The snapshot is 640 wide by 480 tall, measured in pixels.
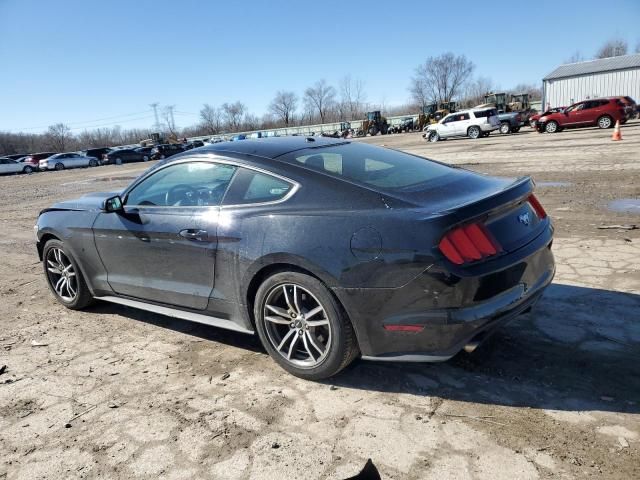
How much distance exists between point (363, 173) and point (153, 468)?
2.12m

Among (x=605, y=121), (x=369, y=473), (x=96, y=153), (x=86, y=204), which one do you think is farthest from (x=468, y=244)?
(x=96, y=153)

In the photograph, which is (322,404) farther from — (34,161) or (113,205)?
(34,161)

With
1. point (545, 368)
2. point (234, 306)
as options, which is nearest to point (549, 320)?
point (545, 368)

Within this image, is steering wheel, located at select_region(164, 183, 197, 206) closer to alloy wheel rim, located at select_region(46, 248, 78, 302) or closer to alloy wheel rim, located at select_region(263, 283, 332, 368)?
alloy wheel rim, located at select_region(263, 283, 332, 368)

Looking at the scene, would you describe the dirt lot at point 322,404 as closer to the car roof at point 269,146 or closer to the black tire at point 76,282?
the black tire at point 76,282

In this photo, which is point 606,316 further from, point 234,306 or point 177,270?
point 177,270

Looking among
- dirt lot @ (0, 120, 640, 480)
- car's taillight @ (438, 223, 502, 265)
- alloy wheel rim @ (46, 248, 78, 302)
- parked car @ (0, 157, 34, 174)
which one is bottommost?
dirt lot @ (0, 120, 640, 480)

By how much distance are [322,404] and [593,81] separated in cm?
5162

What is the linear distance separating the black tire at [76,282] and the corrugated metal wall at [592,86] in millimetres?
49999

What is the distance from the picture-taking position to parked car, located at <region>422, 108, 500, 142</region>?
2816 cm

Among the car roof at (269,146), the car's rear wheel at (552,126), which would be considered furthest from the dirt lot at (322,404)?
the car's rear wheel at (552,126)

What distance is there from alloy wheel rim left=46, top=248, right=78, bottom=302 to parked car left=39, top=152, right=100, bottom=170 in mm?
44917

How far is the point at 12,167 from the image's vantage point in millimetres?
42469

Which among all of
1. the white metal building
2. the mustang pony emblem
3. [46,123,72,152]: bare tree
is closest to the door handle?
the mustang pony emblem
